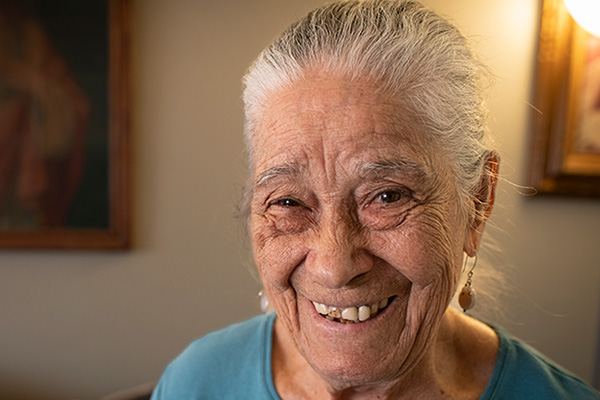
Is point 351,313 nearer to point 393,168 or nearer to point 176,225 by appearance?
point 393,168

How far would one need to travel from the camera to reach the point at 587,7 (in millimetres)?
2279

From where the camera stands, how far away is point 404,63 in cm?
84

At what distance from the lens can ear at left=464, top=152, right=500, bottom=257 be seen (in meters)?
0.96

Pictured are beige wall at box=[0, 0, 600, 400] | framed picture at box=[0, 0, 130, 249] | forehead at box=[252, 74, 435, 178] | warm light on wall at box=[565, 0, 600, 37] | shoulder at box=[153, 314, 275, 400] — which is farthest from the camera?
beige wall at box=[0, 0, 600, 400]

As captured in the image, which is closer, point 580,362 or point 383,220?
point 383,220

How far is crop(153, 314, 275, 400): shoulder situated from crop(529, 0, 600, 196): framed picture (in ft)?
6.51

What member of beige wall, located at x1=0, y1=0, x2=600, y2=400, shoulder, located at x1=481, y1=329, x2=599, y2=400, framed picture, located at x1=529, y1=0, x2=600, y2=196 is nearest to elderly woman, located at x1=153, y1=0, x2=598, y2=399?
shoulder, located at x1=481, y1=329, x2=599, y2=400

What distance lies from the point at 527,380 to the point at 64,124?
2.23 meters

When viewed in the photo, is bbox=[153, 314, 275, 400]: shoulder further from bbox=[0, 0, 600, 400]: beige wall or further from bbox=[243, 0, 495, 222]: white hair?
bbox=[0, 0, 600, 400]: beige wall

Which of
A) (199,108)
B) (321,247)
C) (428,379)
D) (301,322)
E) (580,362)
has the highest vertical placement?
(199,108)

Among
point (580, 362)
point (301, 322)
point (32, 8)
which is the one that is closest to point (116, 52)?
point (32, 8)

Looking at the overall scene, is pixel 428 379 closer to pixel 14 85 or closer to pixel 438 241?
pixel 438 241

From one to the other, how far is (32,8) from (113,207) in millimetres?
969

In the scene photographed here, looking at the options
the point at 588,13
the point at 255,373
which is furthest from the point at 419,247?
the point at 588,13
